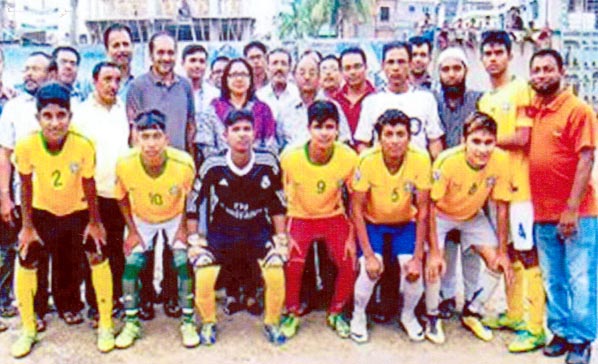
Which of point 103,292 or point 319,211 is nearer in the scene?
point 103,292

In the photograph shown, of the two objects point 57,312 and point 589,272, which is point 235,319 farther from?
point 589,272

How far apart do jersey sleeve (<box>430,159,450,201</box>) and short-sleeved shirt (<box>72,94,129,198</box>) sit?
2020 millimetres

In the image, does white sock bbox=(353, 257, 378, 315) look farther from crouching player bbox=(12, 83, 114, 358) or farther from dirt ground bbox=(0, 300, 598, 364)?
crouching player bbox=(12, 83, 114, 358)

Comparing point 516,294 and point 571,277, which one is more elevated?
point 571,277

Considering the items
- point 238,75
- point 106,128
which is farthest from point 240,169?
point 106,128

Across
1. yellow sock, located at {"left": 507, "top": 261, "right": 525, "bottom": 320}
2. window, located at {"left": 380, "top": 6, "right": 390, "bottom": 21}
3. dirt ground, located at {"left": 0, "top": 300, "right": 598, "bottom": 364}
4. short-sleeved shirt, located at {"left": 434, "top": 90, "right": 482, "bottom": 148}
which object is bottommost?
dirt ground, located at {"left": 0, "top": 300, "right": 598, "bottom": 364}

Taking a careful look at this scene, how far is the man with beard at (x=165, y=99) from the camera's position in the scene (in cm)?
520

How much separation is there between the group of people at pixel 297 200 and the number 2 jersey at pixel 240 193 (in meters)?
0.01

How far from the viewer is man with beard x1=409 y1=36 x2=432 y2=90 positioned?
5.71 meters

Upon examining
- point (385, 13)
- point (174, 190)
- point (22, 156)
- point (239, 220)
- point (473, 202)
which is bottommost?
point (239, 220)

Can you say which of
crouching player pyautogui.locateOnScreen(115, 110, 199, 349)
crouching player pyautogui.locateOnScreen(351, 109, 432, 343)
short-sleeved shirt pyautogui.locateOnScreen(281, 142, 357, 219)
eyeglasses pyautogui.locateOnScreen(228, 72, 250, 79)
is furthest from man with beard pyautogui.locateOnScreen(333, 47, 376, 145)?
crouching player pyautogui.locateOnScreen(115, 110, 199, 349)

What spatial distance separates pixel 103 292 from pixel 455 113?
8.66ft

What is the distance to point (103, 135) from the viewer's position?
16.4ft

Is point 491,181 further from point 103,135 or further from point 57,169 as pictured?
point 57,169
